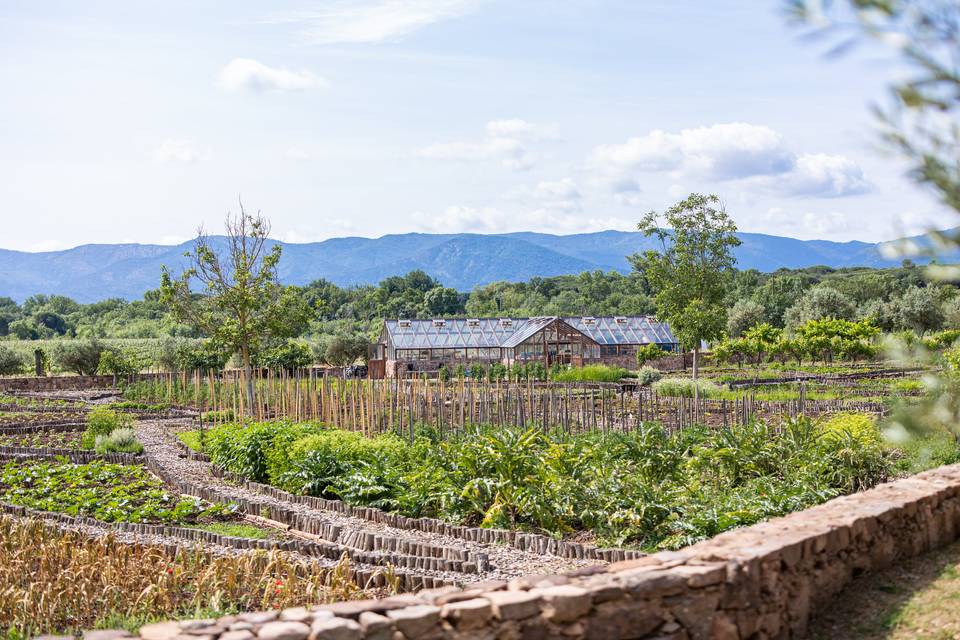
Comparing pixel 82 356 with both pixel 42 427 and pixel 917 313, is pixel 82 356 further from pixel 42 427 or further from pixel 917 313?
pixel 917 313

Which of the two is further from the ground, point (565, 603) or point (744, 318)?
point (744, 318)

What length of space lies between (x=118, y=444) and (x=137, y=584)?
8.71 metres

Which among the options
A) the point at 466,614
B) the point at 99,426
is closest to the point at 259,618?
the point at 466,614

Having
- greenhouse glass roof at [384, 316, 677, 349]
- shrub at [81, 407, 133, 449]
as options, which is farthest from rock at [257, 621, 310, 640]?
greenhouse glass roof at [384, 316, 677, 349]

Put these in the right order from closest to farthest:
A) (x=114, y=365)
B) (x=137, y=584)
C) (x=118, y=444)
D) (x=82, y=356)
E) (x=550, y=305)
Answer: (x=137, y=584) → (x=118, y=444) → (x=114, y=365) → (x=82, y=356) → (x=550, y=305)

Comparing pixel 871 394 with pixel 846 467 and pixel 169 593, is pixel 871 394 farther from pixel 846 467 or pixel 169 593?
pixel 169 593

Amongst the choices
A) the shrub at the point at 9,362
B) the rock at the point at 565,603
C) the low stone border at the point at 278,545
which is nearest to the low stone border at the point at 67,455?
the low stone border at the point at 278,545

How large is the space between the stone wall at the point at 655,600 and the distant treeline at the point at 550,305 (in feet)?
134

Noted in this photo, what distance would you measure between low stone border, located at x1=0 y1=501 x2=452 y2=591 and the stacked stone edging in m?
1.08

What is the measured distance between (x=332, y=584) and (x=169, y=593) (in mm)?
1160

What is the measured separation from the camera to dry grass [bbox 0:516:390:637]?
5996 millimetres

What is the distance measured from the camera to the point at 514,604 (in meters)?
3.92

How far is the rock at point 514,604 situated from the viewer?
12.8 ft

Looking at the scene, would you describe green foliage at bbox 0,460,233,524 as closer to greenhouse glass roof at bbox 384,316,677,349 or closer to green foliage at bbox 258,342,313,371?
green foliage at bbox 258,342,313,371
